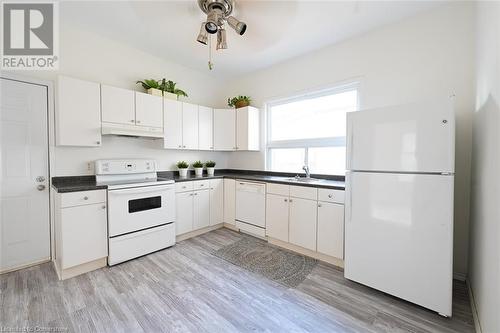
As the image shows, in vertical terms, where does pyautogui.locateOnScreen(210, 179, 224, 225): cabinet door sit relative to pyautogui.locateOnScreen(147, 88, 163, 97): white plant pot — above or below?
below

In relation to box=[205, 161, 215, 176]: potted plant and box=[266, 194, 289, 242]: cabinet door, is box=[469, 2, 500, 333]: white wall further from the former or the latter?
box=[205, 161, 215, 176]: potted plant

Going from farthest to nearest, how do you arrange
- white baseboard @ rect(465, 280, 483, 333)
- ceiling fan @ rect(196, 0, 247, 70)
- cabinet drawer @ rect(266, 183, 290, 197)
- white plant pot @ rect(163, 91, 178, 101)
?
white plant pot @ rect(163, 91, 178, 101)
cabinet drawer @ rect(266, 183, 290, 197)
ceiling fan @ rect(196, 0, 247, 70)
white baseboard @ rect(465, 280, 483, 333)

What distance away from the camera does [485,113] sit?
147 cm

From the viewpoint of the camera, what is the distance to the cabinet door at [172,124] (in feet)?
9.80

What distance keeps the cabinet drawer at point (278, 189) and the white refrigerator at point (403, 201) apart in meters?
0.85

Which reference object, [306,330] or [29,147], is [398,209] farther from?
[29,147]

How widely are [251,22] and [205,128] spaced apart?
6.01 feet

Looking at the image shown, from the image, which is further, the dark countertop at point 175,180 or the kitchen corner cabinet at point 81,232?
the dark countertop at point 175,180

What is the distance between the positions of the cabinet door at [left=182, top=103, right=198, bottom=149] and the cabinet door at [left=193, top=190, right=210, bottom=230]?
0.80 m

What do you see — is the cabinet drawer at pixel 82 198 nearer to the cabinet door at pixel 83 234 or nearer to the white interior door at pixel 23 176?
the cabinet door at pixel 83 234

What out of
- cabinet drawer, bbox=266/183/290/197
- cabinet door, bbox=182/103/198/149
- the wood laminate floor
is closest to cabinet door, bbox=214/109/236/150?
cabinet door, bbox=182/103/198/149

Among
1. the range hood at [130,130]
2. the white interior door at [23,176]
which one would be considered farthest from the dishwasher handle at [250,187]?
the white interior door at [23,176]

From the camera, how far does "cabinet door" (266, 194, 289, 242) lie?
2.68 m

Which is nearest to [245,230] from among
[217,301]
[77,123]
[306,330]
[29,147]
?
[217,301]
